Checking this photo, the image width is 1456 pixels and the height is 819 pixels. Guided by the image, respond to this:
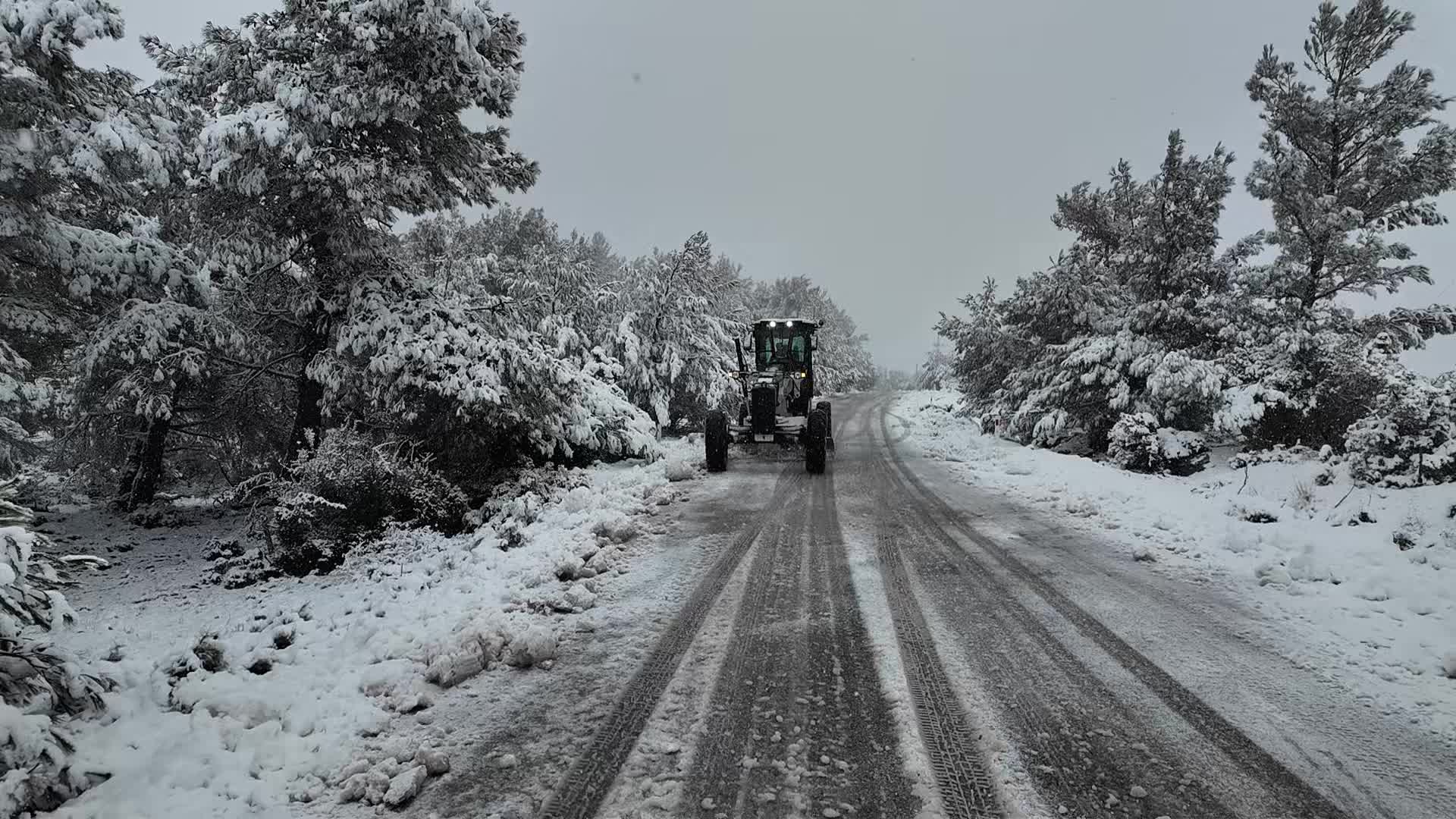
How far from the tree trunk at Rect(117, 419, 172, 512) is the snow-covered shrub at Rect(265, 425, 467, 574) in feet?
19.1

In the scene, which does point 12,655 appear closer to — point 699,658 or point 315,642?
point 315,642

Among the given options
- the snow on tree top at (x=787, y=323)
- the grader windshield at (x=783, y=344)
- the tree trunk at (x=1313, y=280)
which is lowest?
the grader windshield at (x=783, y=344)

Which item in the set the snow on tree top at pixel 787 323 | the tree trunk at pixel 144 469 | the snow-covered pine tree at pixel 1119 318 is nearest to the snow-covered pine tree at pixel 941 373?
the snow-covered pine tree at pixel 1119 318

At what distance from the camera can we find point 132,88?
26.5ft

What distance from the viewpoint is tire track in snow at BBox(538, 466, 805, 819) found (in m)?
2.70

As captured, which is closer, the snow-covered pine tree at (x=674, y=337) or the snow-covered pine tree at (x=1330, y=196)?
the snow-covered pine tree at (x=1330, y=196)

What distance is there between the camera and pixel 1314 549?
5711mm

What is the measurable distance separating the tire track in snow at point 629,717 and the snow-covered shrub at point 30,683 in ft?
6.50

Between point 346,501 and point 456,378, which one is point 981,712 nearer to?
point 456,378

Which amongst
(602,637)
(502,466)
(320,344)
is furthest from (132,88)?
(602,637)

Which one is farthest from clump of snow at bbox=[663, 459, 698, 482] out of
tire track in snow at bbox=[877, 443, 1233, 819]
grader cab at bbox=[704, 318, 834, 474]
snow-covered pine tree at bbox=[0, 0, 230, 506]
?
snow-covered pine tree at bbox=[0, 0, 230, 506]

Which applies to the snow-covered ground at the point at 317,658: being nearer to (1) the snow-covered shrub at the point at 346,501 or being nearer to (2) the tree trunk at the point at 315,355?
(1) the snow-covered shrub at the point at 346,501

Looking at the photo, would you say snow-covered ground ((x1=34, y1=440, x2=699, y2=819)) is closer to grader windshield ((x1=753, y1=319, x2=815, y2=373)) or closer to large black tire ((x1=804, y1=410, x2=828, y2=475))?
large black tire ((x1=804, y1=410, x2=828, y2=475))

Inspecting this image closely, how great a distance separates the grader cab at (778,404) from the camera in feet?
37.8
